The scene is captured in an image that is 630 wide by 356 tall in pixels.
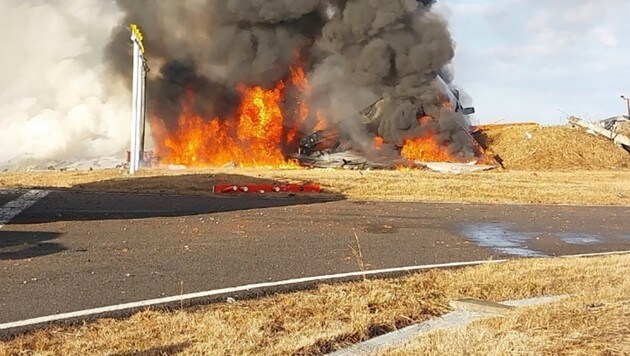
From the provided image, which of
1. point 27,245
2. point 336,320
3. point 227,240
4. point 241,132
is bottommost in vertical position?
point 336,320

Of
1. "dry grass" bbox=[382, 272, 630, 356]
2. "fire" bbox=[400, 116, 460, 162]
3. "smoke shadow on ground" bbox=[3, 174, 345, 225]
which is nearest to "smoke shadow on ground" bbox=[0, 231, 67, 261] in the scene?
"smoke shadow on ground" bbox=[3, 174, 345, 225]

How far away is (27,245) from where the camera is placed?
27.1ft

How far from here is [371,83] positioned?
33188 millimetres

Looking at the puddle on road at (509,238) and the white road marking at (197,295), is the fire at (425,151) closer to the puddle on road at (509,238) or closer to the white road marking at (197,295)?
the puddle on road at (509,238)

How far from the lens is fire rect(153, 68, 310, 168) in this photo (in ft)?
110

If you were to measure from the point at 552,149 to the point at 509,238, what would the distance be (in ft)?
90.0

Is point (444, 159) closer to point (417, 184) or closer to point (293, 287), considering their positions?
point (417, 184)

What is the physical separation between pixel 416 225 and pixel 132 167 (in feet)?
47.6

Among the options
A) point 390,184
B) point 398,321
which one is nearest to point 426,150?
point 390,184

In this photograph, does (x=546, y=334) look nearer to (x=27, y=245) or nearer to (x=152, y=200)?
(x=27, y=245)

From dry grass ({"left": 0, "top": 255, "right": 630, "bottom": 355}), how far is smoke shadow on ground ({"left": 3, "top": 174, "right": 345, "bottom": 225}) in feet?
22.1

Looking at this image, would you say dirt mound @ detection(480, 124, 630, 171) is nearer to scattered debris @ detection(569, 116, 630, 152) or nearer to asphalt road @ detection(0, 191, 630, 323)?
scattered debris @ detection(569, 116, 630, 152)

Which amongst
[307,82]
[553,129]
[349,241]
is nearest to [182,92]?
[307,82]

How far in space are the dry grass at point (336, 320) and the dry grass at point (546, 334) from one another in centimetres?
1
